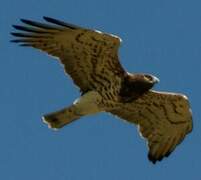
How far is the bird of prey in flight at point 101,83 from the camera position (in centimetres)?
2000

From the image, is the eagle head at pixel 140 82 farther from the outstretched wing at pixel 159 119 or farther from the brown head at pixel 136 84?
the outstretched wing at pixel 159 119

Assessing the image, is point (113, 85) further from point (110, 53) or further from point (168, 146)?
point (168, 146)

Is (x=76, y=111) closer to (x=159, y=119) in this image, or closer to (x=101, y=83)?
(x=101, y=83)

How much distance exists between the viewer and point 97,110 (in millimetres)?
20453

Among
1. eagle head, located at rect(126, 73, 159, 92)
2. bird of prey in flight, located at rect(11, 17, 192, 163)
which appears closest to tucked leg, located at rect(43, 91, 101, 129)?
bird of prey in flight, located at rect(11, 17, 192, 163)

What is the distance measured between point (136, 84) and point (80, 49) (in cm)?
125

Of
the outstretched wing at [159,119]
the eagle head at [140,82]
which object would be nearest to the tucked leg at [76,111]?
the eagle head at [140,82]

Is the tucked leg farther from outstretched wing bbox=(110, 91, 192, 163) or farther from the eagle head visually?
outstretched wing bbox=(110, 91, 192, 163)

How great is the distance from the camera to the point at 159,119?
2194 centimetres

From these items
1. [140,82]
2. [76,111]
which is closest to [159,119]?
[140,82]

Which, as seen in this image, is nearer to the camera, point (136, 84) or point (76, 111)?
point (76, 111)

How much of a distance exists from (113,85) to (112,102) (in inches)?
12.6

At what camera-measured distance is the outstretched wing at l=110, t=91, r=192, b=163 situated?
21.4 m

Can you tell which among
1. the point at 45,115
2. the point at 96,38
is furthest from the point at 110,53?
the point at 45,115
